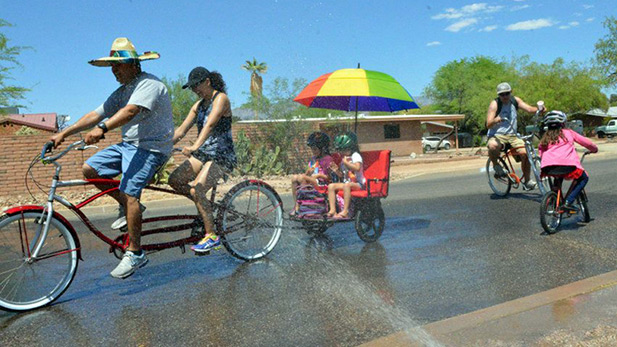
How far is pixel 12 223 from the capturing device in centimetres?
433

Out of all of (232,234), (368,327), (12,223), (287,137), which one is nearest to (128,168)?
(12,223)

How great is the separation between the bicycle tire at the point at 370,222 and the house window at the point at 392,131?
37740mm

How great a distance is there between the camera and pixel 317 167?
264 inches

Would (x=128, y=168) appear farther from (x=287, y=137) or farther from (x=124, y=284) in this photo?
(x=287, y=137)

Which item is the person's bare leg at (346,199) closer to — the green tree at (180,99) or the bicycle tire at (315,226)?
the bicycle tire at (315,226)

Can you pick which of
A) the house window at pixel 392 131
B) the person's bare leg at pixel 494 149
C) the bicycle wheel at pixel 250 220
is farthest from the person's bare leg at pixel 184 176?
the house window at pixel 392 131

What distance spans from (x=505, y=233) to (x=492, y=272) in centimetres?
192

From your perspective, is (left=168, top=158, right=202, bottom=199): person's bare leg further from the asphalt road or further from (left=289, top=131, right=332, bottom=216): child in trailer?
(left=289, top=131, right=332, bottom=216): child in trailer

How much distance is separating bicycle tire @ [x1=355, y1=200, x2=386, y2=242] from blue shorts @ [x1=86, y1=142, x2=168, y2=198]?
2.60m

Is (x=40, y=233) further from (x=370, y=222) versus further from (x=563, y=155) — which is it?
(x=563, y=155)

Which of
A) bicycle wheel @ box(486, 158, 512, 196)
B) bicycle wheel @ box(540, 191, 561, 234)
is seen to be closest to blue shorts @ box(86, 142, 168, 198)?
bicycle wheel @ box(540, 191, 561, 234)

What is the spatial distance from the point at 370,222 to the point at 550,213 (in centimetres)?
211

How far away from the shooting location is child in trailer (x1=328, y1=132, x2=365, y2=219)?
6402 millimetres

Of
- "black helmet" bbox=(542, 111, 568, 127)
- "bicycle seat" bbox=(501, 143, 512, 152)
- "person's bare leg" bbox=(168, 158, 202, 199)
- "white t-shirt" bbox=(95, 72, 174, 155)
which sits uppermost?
"white t-shirt" bbox=(95, 72, 174, 155)
